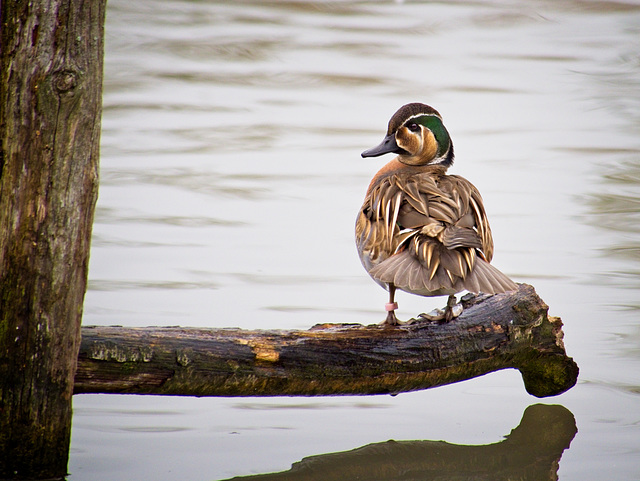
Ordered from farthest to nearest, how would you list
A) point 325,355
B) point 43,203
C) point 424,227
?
point 424,227, point 325,355, point 43,203

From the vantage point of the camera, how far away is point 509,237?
28.4ft

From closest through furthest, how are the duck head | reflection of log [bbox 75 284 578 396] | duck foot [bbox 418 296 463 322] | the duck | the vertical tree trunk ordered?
the vertical tree trunk < reflection of log [bbox 75 284 578 396] < the duck < duck foot [bbox 418 296 463 322] < the duck head

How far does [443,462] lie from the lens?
15.3ft

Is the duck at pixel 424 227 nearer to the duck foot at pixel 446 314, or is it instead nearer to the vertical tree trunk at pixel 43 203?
the duck foot at pixel 446 314

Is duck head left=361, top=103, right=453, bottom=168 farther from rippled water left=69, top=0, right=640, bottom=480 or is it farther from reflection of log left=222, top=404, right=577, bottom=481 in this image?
reflection of log left=222, top=404, right=577, bottom=481

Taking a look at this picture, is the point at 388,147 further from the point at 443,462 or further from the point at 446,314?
the point at 443,462

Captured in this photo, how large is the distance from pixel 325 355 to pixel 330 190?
574cm

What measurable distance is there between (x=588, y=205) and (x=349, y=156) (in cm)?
297

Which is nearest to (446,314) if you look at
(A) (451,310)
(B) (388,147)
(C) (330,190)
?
(A) (451,310)

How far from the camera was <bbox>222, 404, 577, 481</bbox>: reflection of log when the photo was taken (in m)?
4.48

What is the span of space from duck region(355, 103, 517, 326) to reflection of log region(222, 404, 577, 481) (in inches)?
26.5

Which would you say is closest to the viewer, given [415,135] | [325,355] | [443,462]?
[325,355]

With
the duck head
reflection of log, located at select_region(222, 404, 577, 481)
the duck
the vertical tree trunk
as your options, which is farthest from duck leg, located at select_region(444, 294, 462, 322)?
the vertical tree trunk

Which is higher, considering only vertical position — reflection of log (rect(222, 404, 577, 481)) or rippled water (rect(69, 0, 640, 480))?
rippled water (rect(69, 0, 640, 480))
